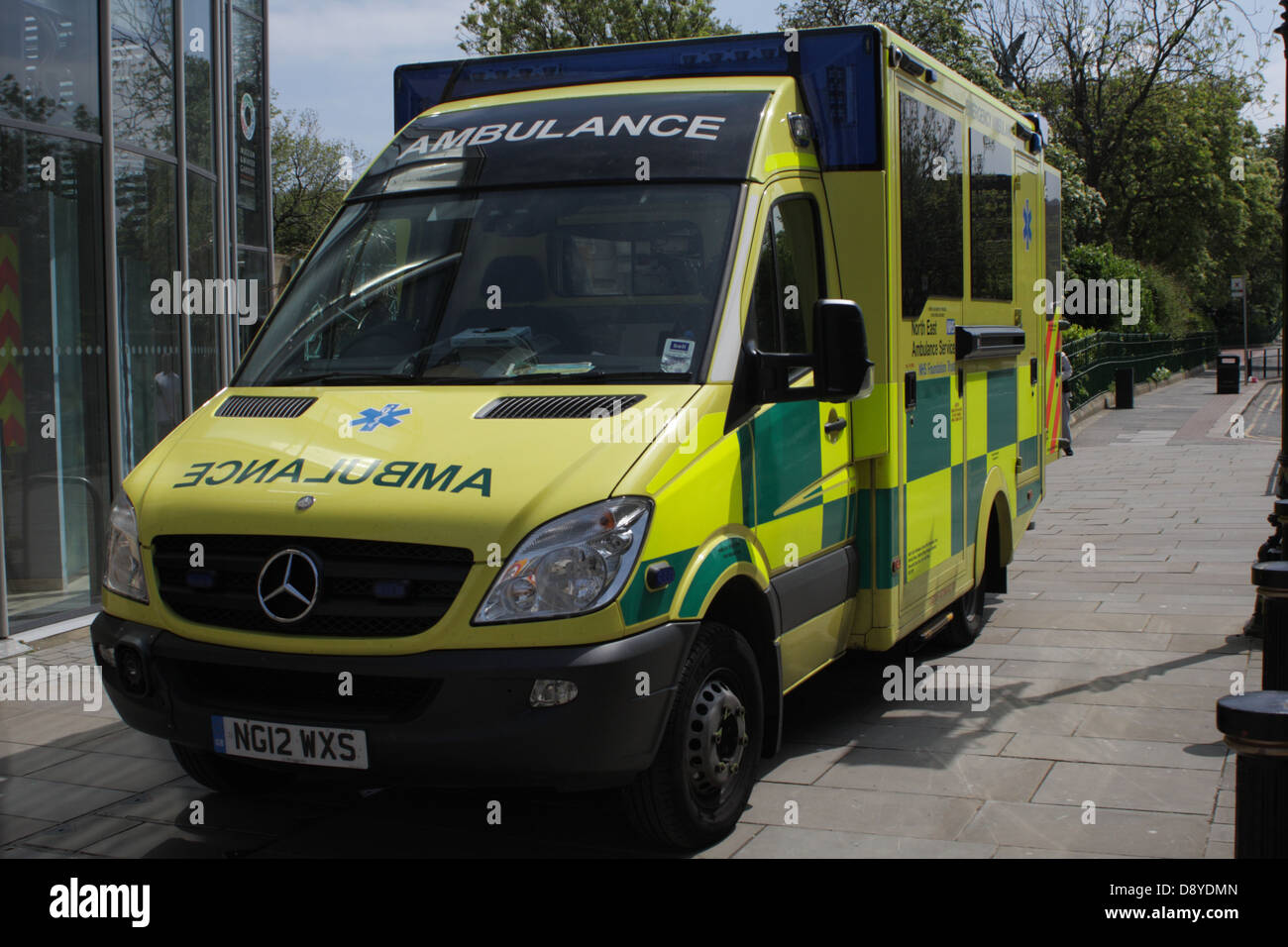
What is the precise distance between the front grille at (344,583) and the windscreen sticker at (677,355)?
1037 mm

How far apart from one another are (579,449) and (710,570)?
614mm

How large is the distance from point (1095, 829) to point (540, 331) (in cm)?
256

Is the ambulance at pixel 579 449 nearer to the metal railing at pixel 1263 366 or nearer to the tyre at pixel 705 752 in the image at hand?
the tyre at pixel 705 752

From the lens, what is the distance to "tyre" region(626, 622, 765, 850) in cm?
→ 419

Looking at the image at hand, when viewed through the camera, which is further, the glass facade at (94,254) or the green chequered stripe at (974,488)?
the glass facade at (94,254)

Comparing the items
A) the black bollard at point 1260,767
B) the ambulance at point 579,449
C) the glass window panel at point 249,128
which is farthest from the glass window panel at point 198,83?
the black bollard at point 1260,767

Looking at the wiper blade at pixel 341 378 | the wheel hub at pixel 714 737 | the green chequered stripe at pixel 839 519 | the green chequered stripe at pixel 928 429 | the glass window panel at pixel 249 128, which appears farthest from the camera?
the glass window panel at pixel 249 128

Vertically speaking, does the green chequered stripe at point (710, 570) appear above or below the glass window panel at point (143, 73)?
below

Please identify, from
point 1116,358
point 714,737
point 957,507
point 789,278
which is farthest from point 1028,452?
point 1116,358

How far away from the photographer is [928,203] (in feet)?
20.1

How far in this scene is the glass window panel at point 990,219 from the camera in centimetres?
702

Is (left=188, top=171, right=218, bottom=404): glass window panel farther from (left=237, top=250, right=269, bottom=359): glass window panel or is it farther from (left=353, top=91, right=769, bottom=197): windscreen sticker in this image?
(left=353, top=91, right=769, bottom=197): windscreen sticker

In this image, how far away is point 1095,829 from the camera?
15.2 feet
